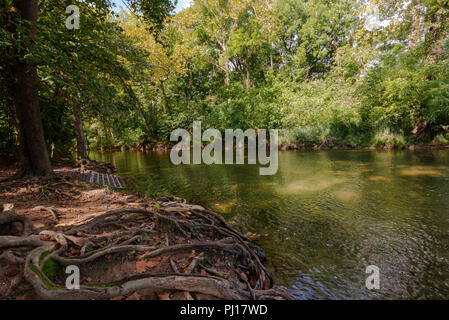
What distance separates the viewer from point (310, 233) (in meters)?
4.51

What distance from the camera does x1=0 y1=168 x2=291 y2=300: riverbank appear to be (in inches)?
80.2

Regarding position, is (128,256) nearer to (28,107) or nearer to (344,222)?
(344,222)

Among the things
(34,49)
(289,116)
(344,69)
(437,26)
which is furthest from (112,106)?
(344,69)

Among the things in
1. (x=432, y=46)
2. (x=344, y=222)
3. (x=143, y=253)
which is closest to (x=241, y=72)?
(x=432, y=46)

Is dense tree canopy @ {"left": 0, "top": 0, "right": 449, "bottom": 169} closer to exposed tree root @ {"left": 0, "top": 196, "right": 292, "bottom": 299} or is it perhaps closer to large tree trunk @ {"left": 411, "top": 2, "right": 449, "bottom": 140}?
large tree trunk @ {"left": 411, "top": 2, "right": 449, "bottom": 140}

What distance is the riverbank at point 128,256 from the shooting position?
2.04 m

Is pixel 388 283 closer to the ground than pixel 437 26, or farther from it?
closer to the ground

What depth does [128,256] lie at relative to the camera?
271 centimetres

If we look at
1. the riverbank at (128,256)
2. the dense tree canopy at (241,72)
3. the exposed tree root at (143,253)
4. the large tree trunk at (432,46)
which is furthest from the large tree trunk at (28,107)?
the large tree trunk at (432,46)

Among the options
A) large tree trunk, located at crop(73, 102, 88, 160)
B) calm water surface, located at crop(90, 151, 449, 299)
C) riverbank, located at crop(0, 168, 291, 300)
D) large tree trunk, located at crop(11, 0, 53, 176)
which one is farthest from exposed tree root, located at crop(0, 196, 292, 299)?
large tree trunk, located at crop(73, 102, 88, 160)

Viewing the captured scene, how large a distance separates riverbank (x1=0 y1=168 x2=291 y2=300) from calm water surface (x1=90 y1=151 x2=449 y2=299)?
0.84m

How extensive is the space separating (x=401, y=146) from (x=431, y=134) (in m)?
2.79

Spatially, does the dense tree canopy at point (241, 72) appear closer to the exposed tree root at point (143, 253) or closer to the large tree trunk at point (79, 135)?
the large tree trunk at point (79, 135)
